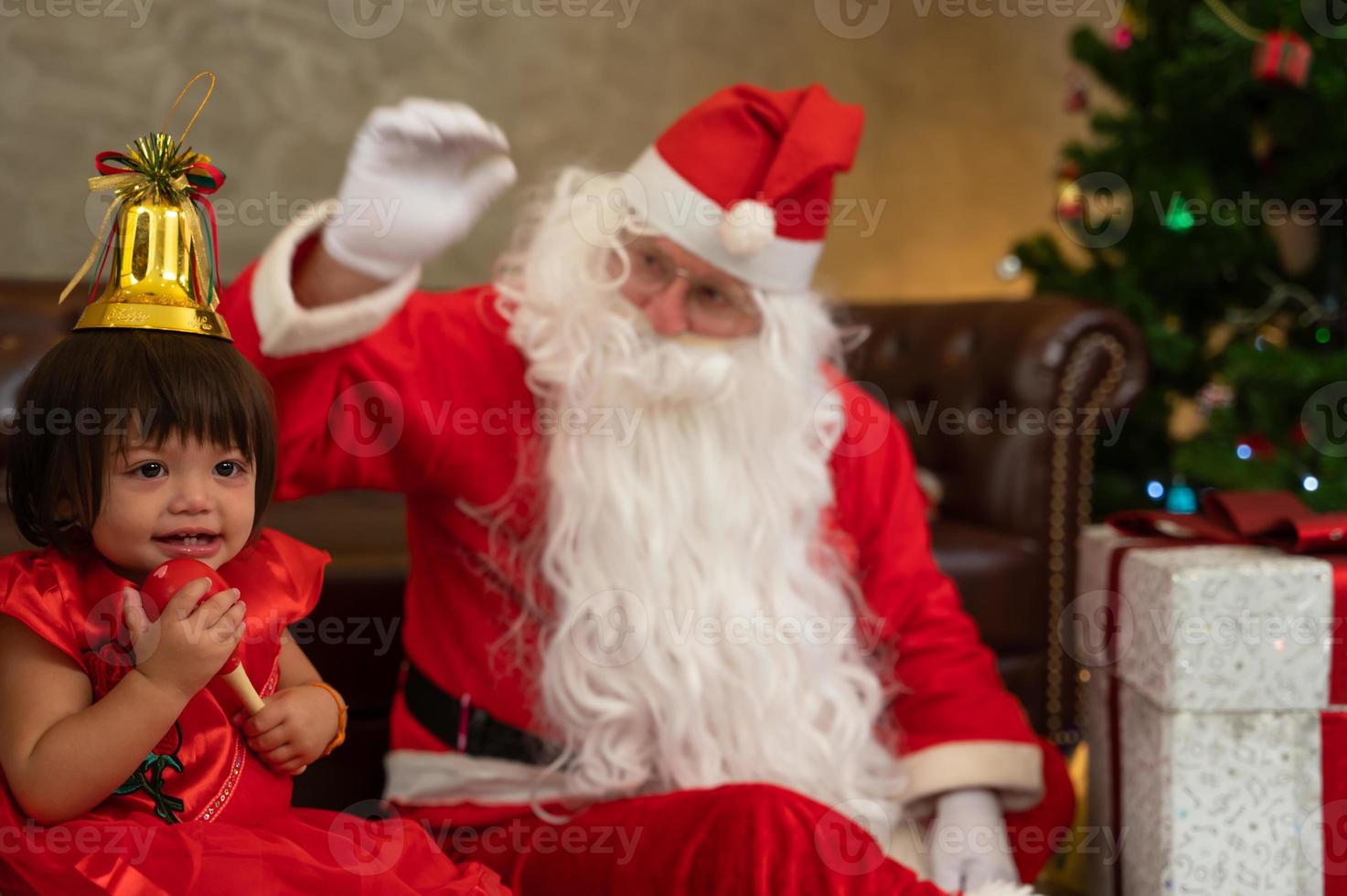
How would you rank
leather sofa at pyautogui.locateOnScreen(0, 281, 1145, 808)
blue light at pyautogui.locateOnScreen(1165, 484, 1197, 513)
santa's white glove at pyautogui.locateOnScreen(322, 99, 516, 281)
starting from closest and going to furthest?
santa's white glove at pyautogui.locateOnScreen(322, 99, 516, 281), leather sofa at pyautogui.locateOnScreen(0, 281, 1145, 808), blue light at pyautogui.locateOnScreen(1165, 484, 1197, 513)

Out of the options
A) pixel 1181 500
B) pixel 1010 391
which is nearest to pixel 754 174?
pixel 1010 391

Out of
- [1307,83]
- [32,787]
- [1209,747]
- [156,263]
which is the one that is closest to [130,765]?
[32,787]

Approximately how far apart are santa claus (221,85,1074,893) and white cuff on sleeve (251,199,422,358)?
0.10 feet

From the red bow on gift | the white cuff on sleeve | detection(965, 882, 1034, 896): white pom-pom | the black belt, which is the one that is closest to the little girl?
the white cuff on sleeve

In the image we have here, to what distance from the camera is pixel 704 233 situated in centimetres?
137

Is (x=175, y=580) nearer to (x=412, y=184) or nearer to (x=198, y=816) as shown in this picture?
(x=198, y=816)

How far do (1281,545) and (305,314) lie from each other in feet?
3.65

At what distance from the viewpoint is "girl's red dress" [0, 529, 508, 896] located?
831 mm

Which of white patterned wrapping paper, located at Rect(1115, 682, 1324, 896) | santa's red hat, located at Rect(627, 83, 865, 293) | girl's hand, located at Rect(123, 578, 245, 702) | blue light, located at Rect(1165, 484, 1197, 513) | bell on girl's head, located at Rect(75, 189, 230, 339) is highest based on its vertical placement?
santa's red hat, located at Rect(627, 83, 865, 293)

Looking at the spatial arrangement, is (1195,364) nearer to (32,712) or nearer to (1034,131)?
(1034,131)

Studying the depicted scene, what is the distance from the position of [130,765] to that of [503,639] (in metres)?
0.57

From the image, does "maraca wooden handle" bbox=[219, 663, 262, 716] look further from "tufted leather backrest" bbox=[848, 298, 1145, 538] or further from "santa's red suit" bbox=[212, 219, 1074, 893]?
"tufted leather backrest" bbox=[848, 298, 1145, 538]

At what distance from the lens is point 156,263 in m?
0.90

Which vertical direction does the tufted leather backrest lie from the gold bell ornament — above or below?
above
